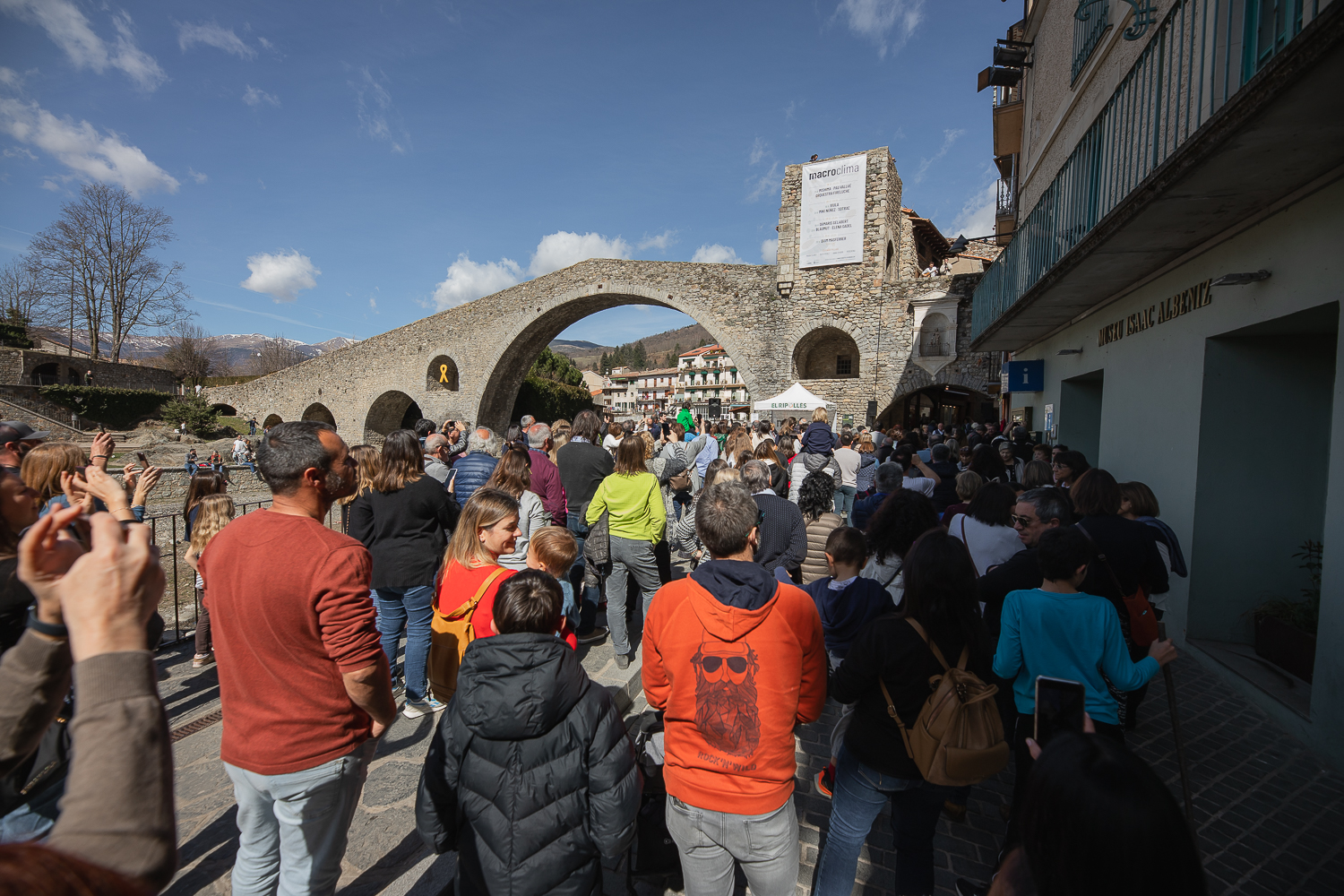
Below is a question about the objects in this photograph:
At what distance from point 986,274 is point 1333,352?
24.0ft

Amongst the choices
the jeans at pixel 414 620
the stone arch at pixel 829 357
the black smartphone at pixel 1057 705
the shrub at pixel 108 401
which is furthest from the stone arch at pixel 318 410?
the black smartphone at pixel 1057 705

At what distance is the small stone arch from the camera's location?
26531 millimetres

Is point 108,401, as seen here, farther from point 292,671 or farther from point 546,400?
point 292,671

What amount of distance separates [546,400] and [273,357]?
42550mm

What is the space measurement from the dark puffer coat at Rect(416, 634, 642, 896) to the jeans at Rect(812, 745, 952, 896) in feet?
Answer: 2.73

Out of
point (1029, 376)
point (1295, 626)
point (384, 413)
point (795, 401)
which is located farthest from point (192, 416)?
point (1295, 626)

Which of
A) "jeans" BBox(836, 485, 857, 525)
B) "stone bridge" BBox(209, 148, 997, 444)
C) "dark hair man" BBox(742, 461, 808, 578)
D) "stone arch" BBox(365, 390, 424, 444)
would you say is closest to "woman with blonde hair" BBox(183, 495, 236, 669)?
"dark hair man" BBox(742, 461, 808, 578)

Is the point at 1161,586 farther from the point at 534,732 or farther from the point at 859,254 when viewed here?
the point at 859,254

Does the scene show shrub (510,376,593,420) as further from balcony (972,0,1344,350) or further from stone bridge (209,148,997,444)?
balcony (972,0,1344,350)

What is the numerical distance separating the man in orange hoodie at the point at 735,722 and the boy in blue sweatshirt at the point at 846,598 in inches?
31.6

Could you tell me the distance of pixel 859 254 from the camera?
1898cm

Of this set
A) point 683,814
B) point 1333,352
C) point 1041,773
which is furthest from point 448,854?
point 1333,352

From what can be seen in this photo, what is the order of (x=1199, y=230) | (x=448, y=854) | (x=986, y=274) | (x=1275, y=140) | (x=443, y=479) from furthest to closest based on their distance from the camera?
(x=986, y=274) < (x=443, y=479) < (x=1199, y=230) < (x=1275, y=140) < (x=448, y=854)

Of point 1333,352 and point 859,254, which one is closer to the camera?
point 1333,352
